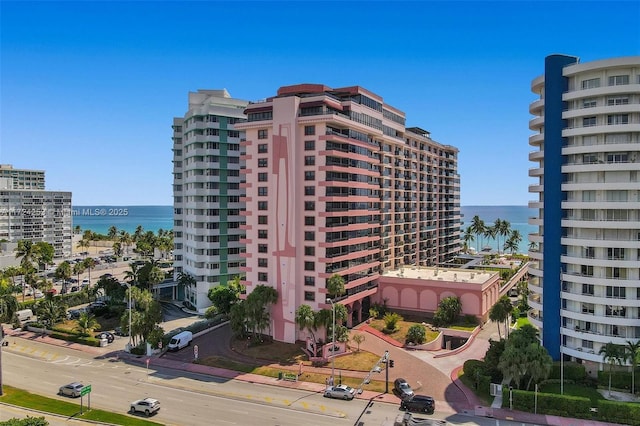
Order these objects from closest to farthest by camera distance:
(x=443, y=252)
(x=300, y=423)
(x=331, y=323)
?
(x=300, y=423), (x=331, y=323), (x=443, y=252)

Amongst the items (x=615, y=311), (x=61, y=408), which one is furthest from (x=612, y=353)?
(x=61, y=408)

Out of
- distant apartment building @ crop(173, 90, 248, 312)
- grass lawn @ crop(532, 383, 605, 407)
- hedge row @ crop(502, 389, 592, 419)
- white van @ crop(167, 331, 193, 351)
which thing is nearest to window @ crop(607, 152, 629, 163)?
grass lawn @ crop(532, 383, 605, 407)

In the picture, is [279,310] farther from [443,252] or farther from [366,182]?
[443,252]

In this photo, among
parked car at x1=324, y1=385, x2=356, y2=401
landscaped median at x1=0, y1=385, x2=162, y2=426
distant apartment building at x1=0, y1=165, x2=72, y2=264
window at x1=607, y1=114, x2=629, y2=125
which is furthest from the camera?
distant apartment building at x1=0, y1=165, x2=72, y2=264

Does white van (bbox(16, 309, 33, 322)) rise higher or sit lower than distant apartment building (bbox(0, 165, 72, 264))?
lower

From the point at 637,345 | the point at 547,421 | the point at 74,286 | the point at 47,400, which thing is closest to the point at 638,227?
the point at 637,345

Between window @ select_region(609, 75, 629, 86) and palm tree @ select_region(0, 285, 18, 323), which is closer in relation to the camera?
window @ select_region(609, 75, 629, 86)

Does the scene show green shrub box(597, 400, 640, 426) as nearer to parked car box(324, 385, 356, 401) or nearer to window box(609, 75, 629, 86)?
parked car box(324, 385, 356, 401)

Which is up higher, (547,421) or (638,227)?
(638,227)

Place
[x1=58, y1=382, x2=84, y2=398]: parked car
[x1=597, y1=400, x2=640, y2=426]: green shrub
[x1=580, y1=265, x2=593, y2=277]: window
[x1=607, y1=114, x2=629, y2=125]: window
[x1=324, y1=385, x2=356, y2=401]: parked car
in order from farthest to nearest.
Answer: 1. [x1=580, y1=265, x2=593, y2=277]: window
2. [x1=607, y1=114, x2=629, y2=125]: window
3. [x1=58, y1=382, x2=84, y2=398]: parked car
4. [x1=324, y1=385, x2=356, y2=401]: parked car
5. [x1=597, y1=400, x2=640, y2=426]: green shrub
